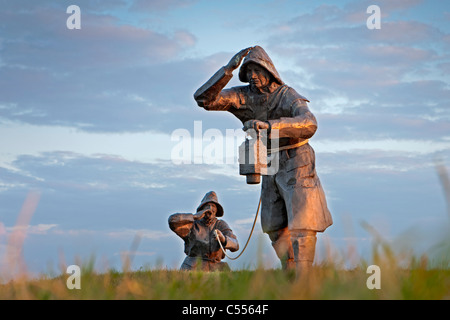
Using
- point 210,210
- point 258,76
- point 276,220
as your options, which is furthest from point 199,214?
point 258,76

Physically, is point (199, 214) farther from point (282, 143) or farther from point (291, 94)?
point (291, 94)

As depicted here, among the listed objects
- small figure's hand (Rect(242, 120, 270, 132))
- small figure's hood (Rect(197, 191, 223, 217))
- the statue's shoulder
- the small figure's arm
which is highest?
the statue's shoulder

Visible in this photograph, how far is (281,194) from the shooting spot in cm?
717

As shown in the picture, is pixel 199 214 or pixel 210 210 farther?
pixel 210 210

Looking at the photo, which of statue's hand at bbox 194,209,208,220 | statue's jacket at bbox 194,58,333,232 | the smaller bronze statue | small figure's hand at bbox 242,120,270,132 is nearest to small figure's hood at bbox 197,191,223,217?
the smaller bronze statue

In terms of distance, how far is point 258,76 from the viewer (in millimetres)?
7184

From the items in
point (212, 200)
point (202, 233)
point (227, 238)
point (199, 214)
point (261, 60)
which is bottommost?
point (227, 238)

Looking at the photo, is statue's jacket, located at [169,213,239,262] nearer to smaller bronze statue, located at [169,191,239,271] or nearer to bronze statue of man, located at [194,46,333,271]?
smaller bronze statue, located at [169,191,239,271]

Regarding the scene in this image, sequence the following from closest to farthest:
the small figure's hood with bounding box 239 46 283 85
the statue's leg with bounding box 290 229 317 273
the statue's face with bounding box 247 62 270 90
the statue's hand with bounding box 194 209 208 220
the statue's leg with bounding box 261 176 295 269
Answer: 1. the statue's leg with bounding box 290 229 317 273
2. the small figure's hood with bounding box 239 46 283 85
3. the statue's face with bounding box 247 62 270 90
4. the statue's leg with bounding box 261 176 295 269
5. the statue's hand with bounding box 194 209 208 220

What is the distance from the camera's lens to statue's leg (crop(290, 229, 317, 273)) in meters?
6.67

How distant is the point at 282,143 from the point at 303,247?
126 centimetres
